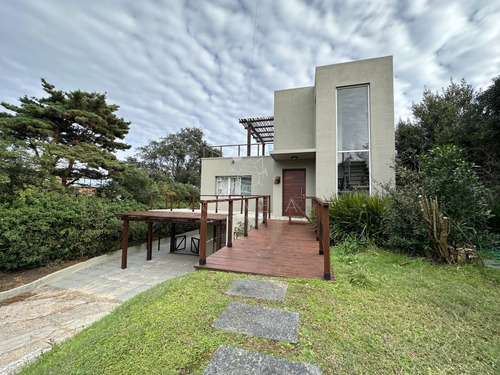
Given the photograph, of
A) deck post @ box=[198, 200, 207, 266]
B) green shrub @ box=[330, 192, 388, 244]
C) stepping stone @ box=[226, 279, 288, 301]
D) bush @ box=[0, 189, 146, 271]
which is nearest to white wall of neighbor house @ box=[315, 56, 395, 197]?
green shrub @ box=[330, 192, 388, 244]

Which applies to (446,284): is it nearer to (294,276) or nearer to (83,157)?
(294,276)

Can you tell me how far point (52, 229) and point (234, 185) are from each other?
7.57 metres

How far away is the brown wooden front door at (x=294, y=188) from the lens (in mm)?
9211

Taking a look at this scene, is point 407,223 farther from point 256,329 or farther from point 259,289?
point 256,329

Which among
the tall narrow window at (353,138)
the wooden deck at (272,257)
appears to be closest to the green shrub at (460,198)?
the wooden deck at (272,257)

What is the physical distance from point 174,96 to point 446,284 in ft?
50.2

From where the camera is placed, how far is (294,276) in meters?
2.84

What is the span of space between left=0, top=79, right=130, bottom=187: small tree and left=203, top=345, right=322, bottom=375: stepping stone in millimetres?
10253

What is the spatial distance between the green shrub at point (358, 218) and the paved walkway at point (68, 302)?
17.2 feet

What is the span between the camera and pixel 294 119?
953cm

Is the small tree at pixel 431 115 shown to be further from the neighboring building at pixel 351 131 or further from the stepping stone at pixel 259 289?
the stepping stone at pixel 259 289

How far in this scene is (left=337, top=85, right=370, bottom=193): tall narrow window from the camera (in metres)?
7.36

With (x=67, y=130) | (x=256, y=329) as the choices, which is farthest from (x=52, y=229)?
(x=256, y=329)

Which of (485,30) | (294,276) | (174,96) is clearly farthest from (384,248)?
(174,96)
